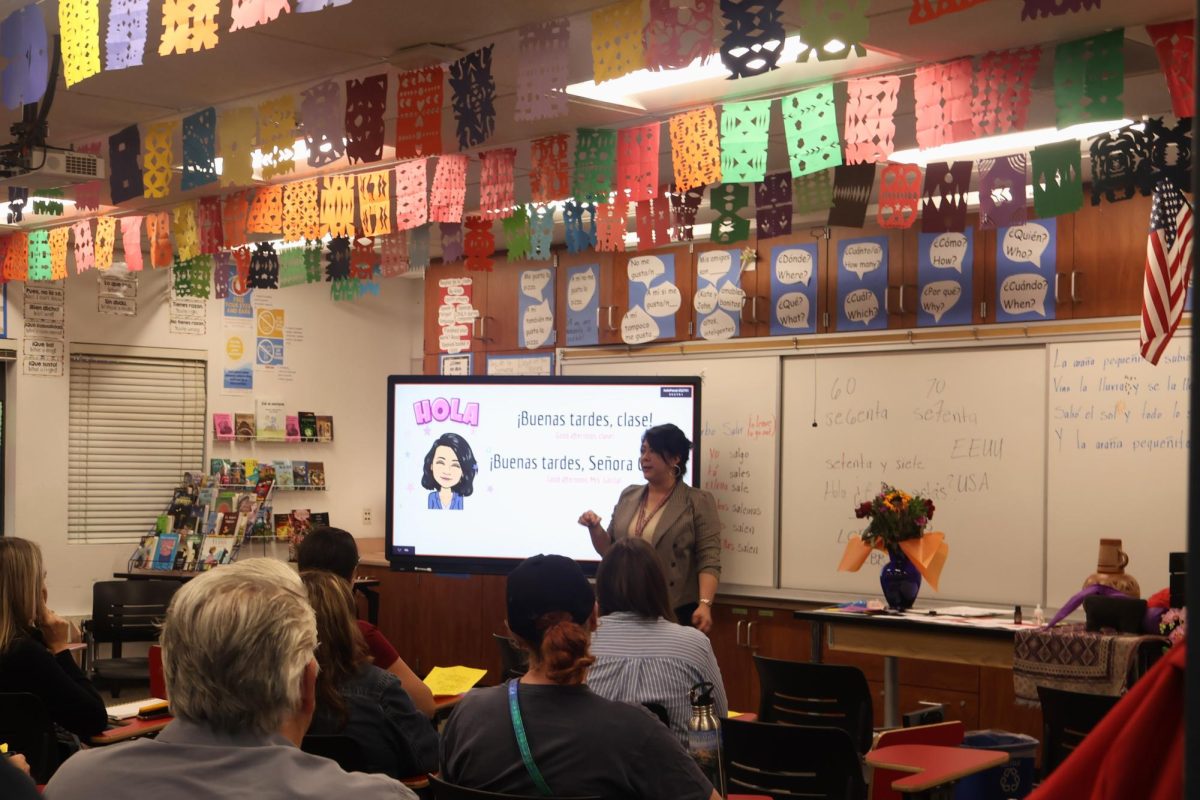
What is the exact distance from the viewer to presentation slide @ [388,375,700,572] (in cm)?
678

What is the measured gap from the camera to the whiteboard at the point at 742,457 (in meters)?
7.00

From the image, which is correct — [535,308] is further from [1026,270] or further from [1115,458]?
[1115,458]

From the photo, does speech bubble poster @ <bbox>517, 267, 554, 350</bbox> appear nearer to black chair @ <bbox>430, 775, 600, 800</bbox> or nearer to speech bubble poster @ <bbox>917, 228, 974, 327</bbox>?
speech bubble poster @ <bbox>917, 228, 974, 327</bbox>

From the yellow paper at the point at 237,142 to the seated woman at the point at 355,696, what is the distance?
2.43 m

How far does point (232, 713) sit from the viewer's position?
1762mm

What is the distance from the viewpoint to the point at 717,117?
4762mm

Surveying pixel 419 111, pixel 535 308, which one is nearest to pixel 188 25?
pixel 419 111

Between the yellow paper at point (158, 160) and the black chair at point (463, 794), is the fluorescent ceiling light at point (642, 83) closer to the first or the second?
the yellow paper at point (158, 160)

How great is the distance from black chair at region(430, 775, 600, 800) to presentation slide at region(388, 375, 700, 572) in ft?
14.0

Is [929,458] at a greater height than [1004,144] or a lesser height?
lesser

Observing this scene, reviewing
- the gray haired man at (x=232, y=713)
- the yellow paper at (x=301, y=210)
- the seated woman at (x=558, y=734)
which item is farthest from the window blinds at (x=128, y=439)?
the gray haired man at (x=232, y=713)

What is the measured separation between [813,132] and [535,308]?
12.9 ft

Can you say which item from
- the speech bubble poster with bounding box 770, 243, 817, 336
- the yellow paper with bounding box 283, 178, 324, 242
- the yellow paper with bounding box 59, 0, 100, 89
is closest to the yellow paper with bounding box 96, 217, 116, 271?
the yellow paper with bounding box 283, 178, 324, 242

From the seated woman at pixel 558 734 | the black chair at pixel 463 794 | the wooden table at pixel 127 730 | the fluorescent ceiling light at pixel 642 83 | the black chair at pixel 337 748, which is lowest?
the wooden table at pixel 127 730
